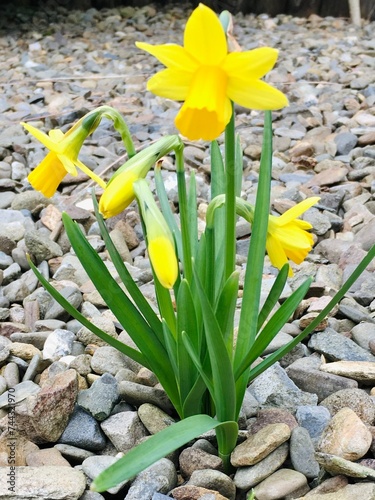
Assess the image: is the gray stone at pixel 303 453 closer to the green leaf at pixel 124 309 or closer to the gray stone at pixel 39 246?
the green leaf at pixel 124 309

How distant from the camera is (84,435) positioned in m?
1.24

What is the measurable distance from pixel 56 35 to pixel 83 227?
3438mm

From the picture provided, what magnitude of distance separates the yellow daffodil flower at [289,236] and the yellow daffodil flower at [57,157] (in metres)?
0.33

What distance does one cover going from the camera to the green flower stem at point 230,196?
0.98m

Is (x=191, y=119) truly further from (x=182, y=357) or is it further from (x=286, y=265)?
(x=182, y=357)

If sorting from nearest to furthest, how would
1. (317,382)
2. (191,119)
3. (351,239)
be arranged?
(191,119) < (317,382) < (351,239)

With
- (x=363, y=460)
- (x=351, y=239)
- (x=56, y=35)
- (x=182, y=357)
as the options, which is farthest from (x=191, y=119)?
(x=56, y=35)

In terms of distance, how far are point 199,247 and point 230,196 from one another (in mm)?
178

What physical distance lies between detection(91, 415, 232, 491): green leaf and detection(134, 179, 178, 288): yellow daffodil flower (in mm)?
240

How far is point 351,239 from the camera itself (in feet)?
7.11

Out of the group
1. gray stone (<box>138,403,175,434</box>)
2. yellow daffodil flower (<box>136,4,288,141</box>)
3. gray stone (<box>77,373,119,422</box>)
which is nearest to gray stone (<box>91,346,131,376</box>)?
gray stone (<box>77,373,119,422</box>)

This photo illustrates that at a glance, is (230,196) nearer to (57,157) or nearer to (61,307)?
(57,157)

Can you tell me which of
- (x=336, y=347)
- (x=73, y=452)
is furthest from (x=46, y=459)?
(x=336, y=347)

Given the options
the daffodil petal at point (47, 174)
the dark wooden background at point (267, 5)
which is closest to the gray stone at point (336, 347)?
the daffodil petal at point (47, 174)
